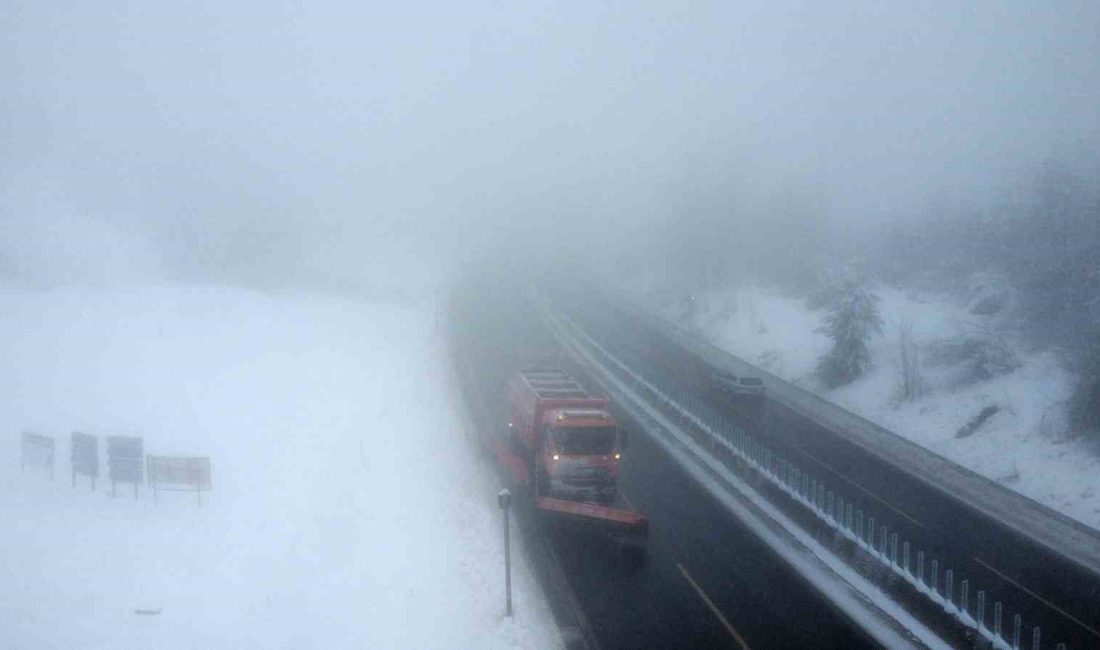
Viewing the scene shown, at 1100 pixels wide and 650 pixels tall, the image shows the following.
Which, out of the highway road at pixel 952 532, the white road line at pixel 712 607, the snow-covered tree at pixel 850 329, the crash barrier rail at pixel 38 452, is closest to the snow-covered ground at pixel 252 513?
the crash barrier rail at pixel 38 452

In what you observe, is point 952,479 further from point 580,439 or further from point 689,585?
point 580,439

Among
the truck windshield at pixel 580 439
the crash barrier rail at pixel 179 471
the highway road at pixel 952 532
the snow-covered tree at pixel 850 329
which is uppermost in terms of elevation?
the snow-covered tree at pixel 850 329

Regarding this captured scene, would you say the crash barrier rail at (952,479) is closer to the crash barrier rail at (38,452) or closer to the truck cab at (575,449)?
the truck cab at (575,449)

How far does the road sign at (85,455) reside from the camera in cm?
2317

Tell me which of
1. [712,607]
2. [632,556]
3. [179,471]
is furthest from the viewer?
[179,471]

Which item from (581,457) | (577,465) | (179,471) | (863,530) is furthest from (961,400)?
(179,471)

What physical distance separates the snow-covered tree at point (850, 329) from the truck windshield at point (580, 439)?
25.6m

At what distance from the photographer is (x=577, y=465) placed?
953 inches

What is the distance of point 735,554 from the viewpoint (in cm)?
2211

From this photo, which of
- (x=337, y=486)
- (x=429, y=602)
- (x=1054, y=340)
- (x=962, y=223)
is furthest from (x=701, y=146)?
(x=429, y=602)

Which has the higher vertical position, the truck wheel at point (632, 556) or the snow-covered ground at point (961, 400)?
the snow-covered ground at point (961, 400)

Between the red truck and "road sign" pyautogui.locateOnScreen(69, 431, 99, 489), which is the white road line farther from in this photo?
"road sign" pyautogui.locateOnScreen(69, 431, 99, 489)

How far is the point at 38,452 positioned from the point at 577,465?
18000 millimetres

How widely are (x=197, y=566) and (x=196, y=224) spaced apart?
290ft
